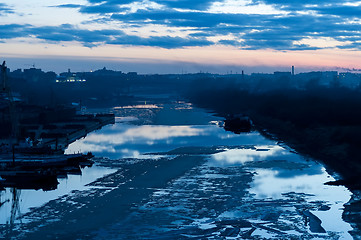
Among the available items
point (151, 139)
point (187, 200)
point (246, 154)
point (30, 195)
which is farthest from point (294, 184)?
point (151, 139)

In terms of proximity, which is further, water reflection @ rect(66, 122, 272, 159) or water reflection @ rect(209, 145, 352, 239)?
water reflection @ rect(66, 122, 272, 159)

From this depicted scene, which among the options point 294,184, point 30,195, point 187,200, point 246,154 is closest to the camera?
point 187,200

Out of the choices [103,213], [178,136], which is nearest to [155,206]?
[103,213]

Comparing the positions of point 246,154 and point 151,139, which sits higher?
point 151,139

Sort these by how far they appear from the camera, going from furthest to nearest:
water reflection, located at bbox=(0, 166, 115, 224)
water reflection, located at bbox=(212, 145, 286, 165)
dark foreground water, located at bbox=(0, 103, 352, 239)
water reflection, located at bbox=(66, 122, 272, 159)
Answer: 1. water reflection, located at bbox=(66, 122, 272, 159)
2. water reflection, located at bbox=(212, 145, 286, 165)
3. water reflection, located at bbox=(0, 166, 115, 224)
4. dark foreground water, located at bbox=(0, 103, 352, 239)

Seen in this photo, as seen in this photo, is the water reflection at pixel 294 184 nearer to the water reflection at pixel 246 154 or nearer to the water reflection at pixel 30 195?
the water reflection at pixel 246 154

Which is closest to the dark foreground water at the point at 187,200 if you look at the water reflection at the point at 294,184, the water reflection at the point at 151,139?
the water reflection at the point at 294,184

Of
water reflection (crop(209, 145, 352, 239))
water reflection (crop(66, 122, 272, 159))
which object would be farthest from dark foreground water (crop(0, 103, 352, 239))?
water reflection (crop(66, 122, 272, 159))

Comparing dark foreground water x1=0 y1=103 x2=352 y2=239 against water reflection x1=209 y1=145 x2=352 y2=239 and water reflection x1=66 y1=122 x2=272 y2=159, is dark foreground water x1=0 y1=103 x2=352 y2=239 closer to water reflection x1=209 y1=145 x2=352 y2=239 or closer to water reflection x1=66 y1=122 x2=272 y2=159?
water reflection x1=209 y1=145 x2=352 y2=239

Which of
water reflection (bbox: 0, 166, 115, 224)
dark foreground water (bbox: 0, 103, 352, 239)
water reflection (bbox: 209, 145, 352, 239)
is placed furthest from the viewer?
water reflection (bbox: 0, 166, 115, 224)

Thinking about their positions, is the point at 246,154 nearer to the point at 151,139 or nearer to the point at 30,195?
the point at 151,139
